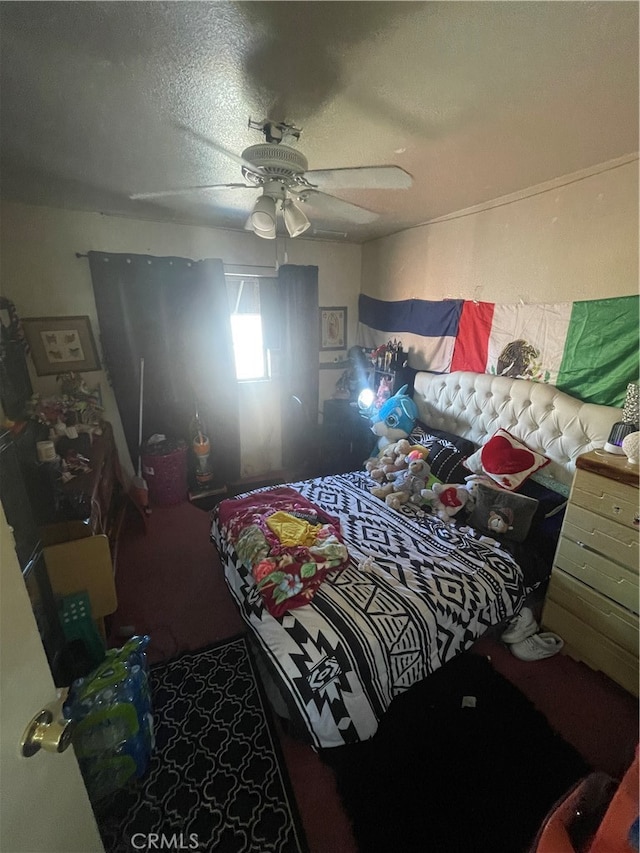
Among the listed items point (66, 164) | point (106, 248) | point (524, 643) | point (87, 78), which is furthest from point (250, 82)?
point (524, 643)

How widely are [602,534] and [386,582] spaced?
1.01m

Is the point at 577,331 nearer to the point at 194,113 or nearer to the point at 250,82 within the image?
the point at 250,82

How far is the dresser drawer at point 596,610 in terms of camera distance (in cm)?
157

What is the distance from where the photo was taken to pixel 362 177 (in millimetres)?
1468

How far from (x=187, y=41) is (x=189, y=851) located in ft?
8.15

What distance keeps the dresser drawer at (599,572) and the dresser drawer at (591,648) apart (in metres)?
0.22

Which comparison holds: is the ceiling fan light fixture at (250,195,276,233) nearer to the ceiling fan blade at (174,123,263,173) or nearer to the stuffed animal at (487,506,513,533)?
the ceiling fan blade at (174,123,263,173)

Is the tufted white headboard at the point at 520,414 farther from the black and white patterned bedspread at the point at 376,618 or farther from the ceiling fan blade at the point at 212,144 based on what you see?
the ceiling fan blade at the point at 212,144

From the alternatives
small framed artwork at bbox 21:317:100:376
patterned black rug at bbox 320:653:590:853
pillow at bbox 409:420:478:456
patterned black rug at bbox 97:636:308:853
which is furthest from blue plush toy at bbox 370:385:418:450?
small framed artwork at bbox 21:317:100:376

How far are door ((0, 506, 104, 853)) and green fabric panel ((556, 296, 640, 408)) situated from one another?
8.47 ft

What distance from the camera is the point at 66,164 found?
187 cm

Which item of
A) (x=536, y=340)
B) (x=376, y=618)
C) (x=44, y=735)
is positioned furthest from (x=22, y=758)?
(x=536, y=340)

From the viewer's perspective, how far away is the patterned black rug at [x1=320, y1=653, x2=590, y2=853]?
3.90ft
